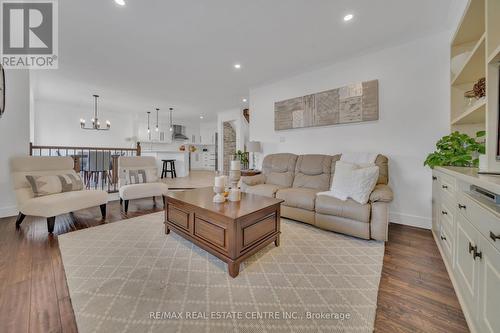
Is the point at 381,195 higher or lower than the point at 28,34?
lower

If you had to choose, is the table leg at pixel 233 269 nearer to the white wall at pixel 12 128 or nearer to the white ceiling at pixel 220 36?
the white ceiling at pixel 220 36

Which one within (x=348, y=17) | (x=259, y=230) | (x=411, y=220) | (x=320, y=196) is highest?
(x=348, y=17)

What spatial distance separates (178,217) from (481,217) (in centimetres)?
232

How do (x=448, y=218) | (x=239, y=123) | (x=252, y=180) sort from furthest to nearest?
(x=239, y=123)
(x=252, y=180)
(x=448, y=218)

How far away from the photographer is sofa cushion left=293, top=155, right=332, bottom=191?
3061 mm

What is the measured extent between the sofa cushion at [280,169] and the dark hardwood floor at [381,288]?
1659mm

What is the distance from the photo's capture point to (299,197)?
270cm

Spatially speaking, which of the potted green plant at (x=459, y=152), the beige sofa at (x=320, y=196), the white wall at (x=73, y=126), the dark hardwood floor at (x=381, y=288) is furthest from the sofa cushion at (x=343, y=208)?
the white wall at (x=73, y=126)

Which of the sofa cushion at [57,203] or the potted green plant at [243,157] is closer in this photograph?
the sofa cushion at [57,203]

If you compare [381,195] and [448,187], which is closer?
[448,187]

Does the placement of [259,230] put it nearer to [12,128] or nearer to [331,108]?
[331,108]

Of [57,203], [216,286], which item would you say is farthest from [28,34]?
[216,286]

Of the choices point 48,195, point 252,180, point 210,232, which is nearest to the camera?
point 210,232

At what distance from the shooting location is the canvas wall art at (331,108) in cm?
306
